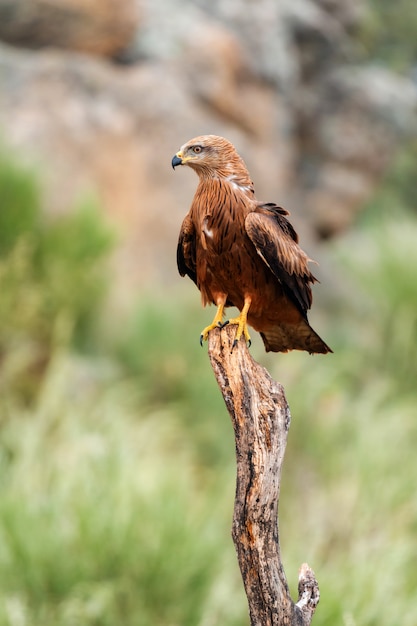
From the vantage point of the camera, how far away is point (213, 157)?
228 cm

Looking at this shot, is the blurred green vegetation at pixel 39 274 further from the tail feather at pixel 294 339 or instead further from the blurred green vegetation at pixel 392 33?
the blurred green vegetation at pixel 392 33

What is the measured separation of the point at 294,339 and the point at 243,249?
0.30m

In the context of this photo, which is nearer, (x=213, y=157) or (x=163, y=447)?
(x=213, y=157)

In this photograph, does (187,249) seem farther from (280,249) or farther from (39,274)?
(39,274)

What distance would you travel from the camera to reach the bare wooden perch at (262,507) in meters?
1.94

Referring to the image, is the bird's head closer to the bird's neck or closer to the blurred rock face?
the bird's neck

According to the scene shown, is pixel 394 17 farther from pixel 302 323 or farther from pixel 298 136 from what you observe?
pixel 302 323

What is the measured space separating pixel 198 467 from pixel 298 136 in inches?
293

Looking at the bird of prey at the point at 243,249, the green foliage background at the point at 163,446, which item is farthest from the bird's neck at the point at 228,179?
the green foliage background at the point at 163,446

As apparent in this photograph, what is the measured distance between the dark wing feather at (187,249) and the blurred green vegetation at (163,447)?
1191 mm

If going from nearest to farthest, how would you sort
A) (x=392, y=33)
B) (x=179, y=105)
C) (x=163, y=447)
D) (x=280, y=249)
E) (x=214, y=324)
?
1. (x=280, y=249)
2. (x=214, y=324)
3. (x=163, y=447)
4. (x=179, y=105)
5. (x=392, y=33)

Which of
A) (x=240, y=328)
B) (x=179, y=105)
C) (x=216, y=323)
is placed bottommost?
(x=240, y=328)

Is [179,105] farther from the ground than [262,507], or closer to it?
farther from the ground

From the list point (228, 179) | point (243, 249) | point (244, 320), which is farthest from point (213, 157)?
point (244, 320)
